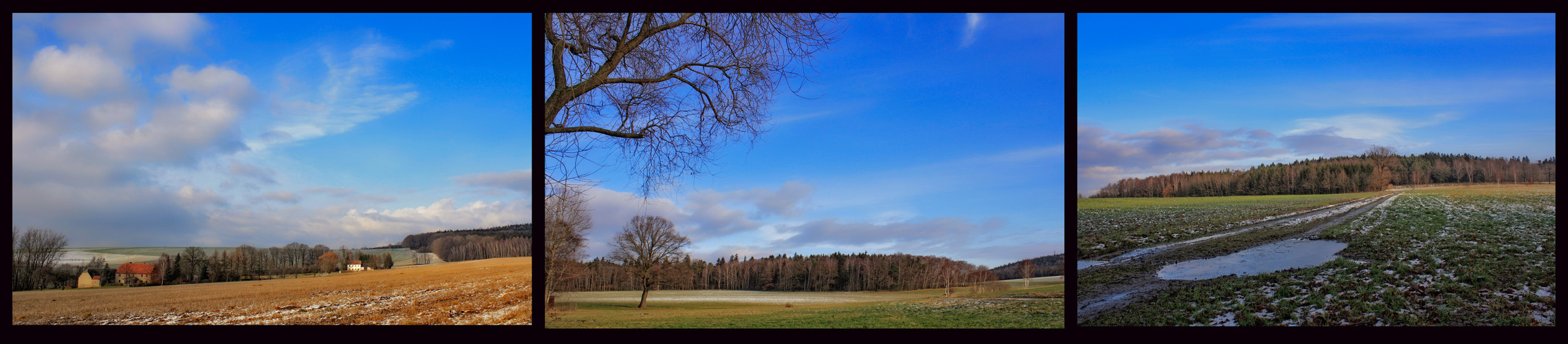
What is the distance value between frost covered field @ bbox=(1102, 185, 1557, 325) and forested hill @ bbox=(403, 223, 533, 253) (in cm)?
542

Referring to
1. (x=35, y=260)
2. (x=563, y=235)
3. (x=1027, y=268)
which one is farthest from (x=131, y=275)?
(x=1027, y=268)

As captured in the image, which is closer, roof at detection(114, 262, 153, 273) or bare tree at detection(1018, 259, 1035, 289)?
roof at detection(114, 262, 153, 273)

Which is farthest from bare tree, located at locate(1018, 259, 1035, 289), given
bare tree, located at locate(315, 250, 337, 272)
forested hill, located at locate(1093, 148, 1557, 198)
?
bare tree, located at locate(315, 250, 337, 272)

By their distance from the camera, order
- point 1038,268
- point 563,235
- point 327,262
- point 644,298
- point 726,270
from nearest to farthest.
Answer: point 563,235 → point 1038,268 → point 327,262 → point 726,270 → point 644,298

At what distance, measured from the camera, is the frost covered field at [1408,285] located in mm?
4238

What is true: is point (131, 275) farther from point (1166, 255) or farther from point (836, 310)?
point (1166, 255)

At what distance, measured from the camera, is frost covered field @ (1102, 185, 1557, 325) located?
424 cm

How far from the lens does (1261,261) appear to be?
5.47 m

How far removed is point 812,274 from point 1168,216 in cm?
433

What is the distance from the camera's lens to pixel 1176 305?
4.45 meters

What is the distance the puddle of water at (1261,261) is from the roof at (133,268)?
9689 mm

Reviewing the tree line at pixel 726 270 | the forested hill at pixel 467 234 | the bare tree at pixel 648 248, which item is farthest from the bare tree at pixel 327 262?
the bare tree at pixel 648 248

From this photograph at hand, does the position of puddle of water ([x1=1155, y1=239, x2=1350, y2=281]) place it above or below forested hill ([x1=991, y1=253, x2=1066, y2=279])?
above

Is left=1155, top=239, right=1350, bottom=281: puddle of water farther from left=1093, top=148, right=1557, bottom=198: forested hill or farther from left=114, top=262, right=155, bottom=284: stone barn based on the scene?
left=114, top=262, right=155, bottom=284: stone barn
